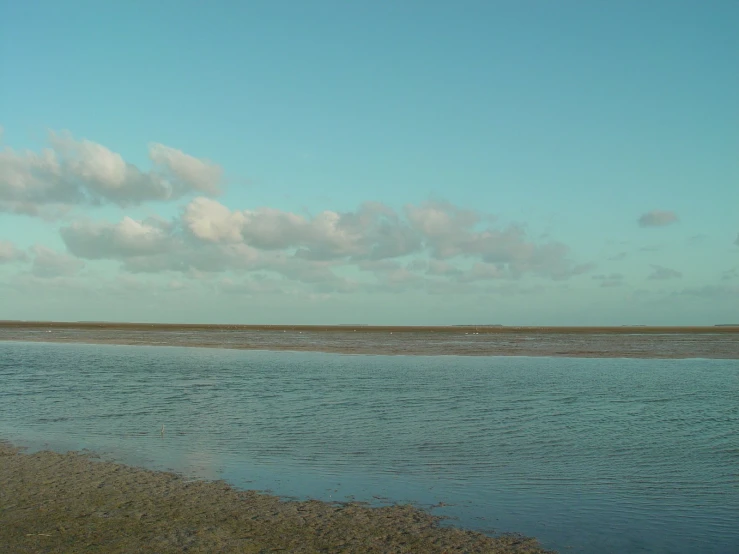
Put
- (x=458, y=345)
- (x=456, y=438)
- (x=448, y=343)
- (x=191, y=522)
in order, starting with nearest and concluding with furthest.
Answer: (x=191, y=522) < (x=456, y=438) < (x=458, y=345) < (x=448, y=343)

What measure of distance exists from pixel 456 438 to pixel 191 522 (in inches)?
393

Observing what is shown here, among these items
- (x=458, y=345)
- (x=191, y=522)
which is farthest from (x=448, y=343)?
(x=191, y=522)

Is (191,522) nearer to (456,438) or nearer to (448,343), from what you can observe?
(456,438)

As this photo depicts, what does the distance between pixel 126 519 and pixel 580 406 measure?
19851mm

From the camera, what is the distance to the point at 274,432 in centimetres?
2002

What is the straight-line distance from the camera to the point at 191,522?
11.2 meters

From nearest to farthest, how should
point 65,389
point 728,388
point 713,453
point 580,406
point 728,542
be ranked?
1. point 728,542
2. point 713,453
3. point 580,406
4. point 65,389
5. point 728,388

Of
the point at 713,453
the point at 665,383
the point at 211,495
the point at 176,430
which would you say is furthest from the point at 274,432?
the point at 665,383

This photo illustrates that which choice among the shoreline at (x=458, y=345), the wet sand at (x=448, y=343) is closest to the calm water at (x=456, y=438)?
the shoreline at (x=458, y=345)

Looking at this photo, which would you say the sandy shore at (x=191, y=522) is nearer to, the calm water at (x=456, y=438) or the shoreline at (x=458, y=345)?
A: the calm water at (x=456, y=438)

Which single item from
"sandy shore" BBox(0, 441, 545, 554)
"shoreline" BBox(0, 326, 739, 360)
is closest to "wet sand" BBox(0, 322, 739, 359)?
"shoreline" BBox(0, 326, 739, 360)

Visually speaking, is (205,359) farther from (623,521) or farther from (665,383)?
(623,521)

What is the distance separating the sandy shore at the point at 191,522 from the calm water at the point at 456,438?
0.92 metres

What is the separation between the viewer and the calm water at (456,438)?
1251 centimetres
